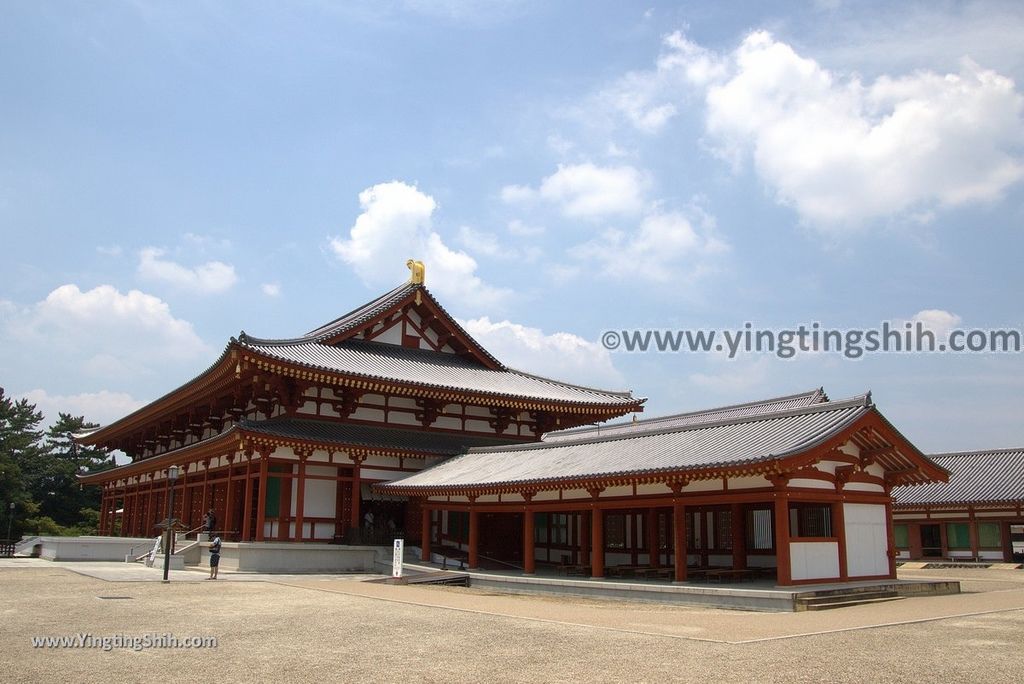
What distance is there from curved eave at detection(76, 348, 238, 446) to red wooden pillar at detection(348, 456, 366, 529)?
18.5 feet

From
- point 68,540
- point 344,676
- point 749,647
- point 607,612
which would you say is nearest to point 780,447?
point 607,612

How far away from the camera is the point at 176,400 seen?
37375 millimetres

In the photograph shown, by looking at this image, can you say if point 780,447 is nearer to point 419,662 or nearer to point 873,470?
point 873,470

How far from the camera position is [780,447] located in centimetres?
1861

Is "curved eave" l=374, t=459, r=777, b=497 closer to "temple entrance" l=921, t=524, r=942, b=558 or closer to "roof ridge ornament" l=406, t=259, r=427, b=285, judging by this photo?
"roof ridge ornament" l=406, t=259, r=427, b=285

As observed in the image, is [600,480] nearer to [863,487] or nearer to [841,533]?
[841,533]

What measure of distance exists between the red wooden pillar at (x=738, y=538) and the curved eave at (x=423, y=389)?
516 inches

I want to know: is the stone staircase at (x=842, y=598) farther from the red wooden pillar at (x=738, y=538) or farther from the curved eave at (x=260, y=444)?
the curved eave at (x=260, y=444)

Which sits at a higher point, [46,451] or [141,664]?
[46,451]

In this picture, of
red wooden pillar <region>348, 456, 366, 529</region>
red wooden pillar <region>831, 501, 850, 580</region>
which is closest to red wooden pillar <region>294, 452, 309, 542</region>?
red wooden pillar <region>348, 456, 366, 529</region>

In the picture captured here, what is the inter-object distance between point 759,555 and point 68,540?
26.6 m

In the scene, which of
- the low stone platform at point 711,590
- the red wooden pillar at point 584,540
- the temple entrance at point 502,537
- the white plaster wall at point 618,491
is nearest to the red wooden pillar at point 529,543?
the low stone platform at point 711,590

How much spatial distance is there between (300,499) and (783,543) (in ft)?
56.0

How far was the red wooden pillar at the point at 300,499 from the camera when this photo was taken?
29062mm
